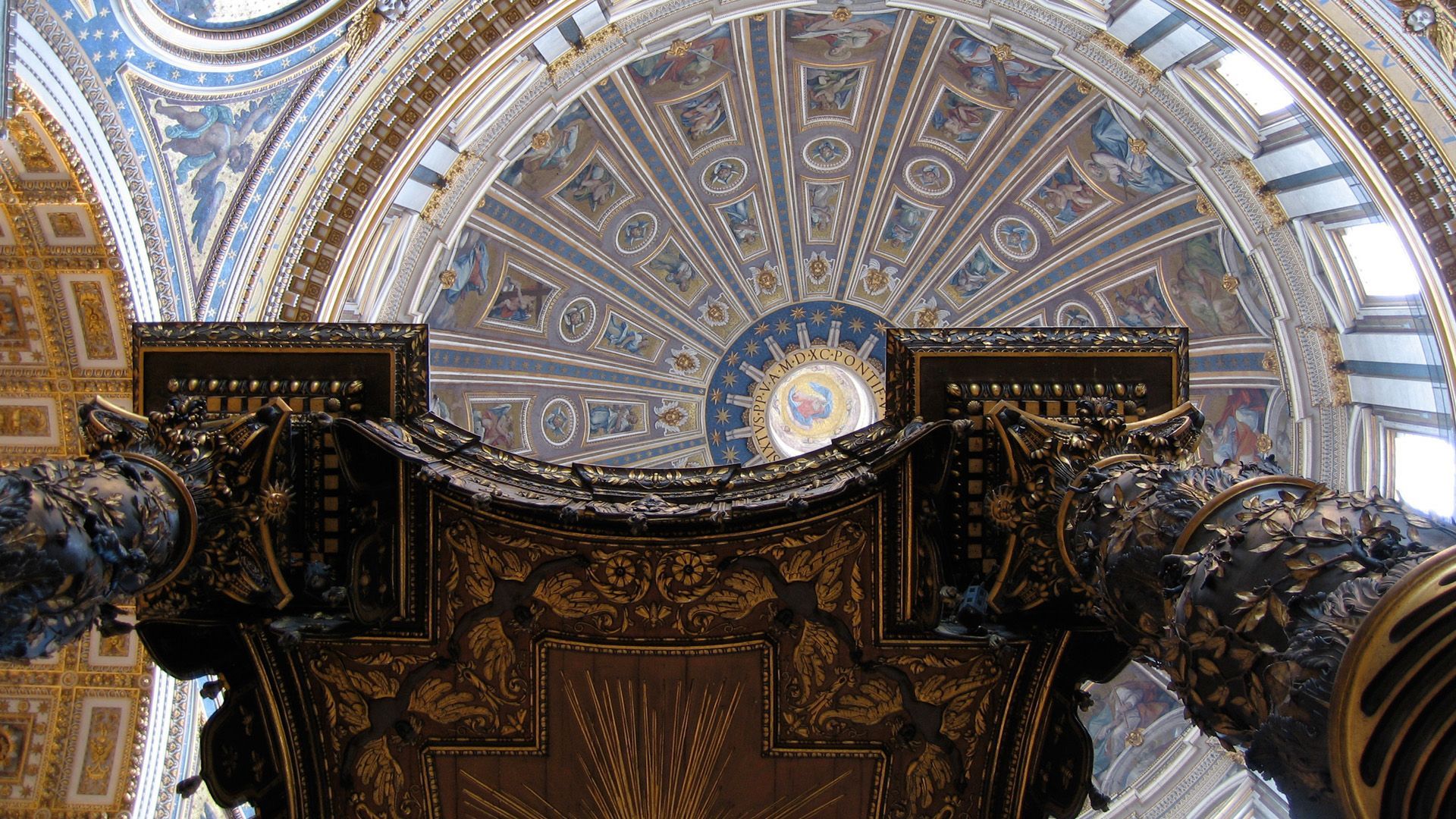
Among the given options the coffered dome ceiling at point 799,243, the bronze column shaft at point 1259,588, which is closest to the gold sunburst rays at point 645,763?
the bronze column shaft at point 1259,588

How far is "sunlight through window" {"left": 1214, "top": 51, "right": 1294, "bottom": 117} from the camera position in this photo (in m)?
13.6

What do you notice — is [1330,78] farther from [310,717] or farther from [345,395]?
[310,717]

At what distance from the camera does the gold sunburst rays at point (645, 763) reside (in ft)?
21.7

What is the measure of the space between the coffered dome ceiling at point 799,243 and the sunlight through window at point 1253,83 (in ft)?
7.13

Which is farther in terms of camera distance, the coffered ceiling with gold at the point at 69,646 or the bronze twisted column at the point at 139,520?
the coffered ceiling with gold at the point at 69,646

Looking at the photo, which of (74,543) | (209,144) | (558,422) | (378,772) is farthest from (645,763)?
(558,422)

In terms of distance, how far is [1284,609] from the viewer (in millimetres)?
3689

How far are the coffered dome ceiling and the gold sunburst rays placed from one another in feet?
34.6

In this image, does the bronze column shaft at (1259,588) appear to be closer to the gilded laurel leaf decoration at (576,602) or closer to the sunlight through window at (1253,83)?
the gilded laurel leaf decoration at (576,602)

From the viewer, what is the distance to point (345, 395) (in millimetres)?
6309

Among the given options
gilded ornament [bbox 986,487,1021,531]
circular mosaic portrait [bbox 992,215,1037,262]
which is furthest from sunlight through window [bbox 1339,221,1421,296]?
gilded ornament [bbox 986,487,1021,531]

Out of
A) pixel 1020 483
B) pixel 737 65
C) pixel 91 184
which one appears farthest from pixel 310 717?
pixel 737 65

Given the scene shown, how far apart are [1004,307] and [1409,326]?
834 centimetres

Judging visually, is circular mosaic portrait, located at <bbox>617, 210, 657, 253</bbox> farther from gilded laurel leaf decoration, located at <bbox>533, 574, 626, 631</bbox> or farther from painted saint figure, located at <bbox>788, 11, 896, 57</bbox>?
gilded laurel leaf decoration, located at <bbox>533, 574, 626, 631</bbox>
